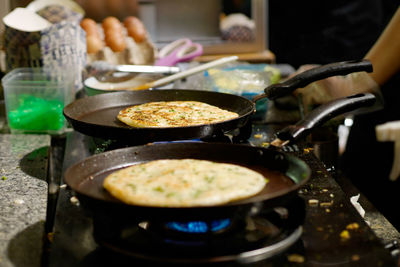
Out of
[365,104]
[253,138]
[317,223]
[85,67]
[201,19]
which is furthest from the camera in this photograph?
[201,19]

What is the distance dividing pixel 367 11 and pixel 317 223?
151 inches

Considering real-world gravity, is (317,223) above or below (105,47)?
below

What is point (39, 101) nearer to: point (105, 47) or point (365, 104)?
point (105, 47)

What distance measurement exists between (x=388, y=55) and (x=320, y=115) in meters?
1.16

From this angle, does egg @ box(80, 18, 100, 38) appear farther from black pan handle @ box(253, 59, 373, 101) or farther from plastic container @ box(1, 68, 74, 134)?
black pan handle @ box(253, 59, 373, 101)

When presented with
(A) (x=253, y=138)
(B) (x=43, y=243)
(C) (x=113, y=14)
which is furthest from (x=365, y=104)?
(C) (x=113, y=14)

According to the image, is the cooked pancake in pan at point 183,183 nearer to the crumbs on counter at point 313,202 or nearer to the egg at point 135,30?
the crumbs on counter at point 313,202

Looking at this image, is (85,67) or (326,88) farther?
(85,67)

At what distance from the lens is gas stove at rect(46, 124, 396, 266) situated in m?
1.10

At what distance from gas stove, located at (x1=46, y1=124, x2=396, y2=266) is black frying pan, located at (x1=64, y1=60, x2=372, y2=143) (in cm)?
33

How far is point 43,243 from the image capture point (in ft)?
→ 4.29

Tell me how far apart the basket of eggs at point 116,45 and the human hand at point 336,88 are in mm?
1294

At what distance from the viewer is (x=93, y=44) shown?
324 centimetres

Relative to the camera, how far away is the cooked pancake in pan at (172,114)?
1.84m
